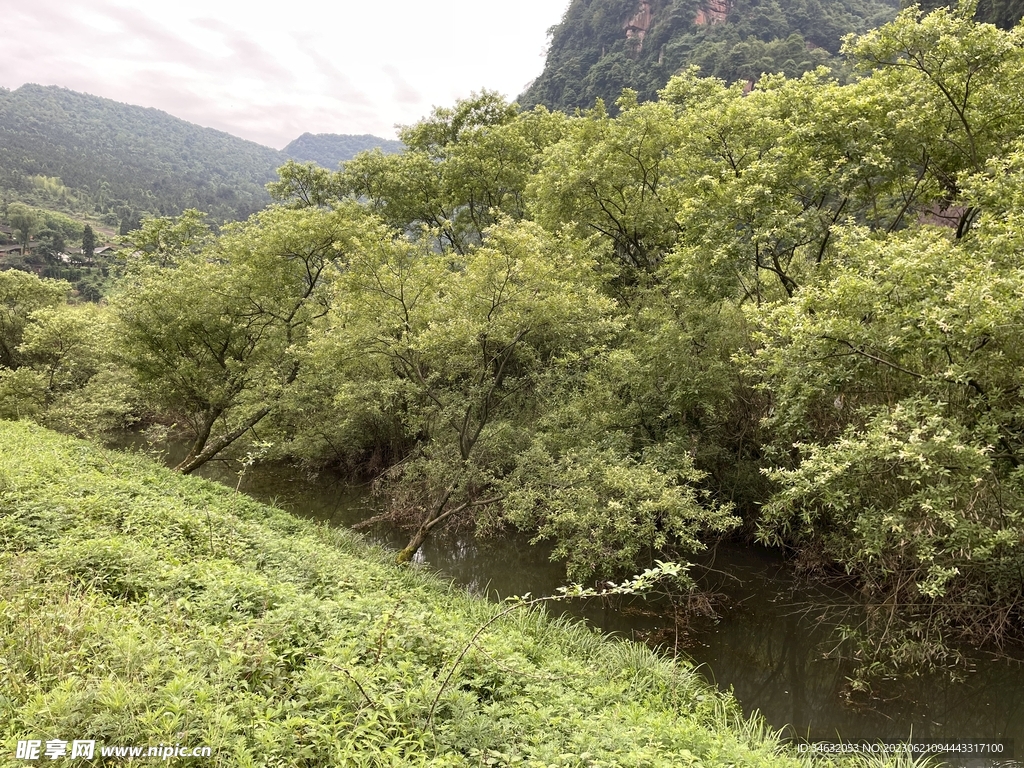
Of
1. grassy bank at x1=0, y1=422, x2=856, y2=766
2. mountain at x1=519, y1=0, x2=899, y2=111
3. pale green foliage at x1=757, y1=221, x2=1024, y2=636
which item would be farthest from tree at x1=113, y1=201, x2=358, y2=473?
mountain at x1=519, y1=0, x2=899, y2=111

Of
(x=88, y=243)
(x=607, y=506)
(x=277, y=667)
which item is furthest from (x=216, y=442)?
(x=88, y=243)

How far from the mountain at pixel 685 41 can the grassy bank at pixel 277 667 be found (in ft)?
209

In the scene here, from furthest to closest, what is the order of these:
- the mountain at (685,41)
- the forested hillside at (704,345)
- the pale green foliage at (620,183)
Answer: the mountain at (685,41) < the pale green foliage at (620,183) < the forested hillside at (704,345)

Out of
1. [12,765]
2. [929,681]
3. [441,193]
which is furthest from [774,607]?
[441,193]

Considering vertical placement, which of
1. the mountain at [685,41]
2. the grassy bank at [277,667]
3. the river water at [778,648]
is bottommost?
the river water at [778,648]

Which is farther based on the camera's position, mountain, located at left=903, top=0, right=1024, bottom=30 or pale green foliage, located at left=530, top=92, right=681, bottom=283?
mountain, located at left=903, top=0, right=1024, bottom=30

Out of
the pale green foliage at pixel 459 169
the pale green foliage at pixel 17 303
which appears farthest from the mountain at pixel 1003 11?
the pale green foliage at pixel 17 303

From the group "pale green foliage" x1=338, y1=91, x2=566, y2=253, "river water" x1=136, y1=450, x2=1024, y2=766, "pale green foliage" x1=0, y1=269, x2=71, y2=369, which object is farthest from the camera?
"pale green foliage" x1=0, y1=269, x2=71, y2=369

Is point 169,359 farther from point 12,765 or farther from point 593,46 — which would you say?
point 593,46

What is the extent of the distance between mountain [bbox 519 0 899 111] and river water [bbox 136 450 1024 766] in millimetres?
58309

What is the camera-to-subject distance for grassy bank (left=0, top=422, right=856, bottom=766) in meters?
3.44

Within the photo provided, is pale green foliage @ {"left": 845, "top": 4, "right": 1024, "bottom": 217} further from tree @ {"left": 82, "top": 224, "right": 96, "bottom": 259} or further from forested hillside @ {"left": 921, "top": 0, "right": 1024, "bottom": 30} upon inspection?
tree @ {"left": 82, "top": 224, "right": 96, "bottom": 259}

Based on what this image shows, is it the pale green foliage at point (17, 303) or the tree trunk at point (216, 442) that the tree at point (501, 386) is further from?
the pale green foliage at point (17, 303)

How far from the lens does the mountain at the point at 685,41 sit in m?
59.1
